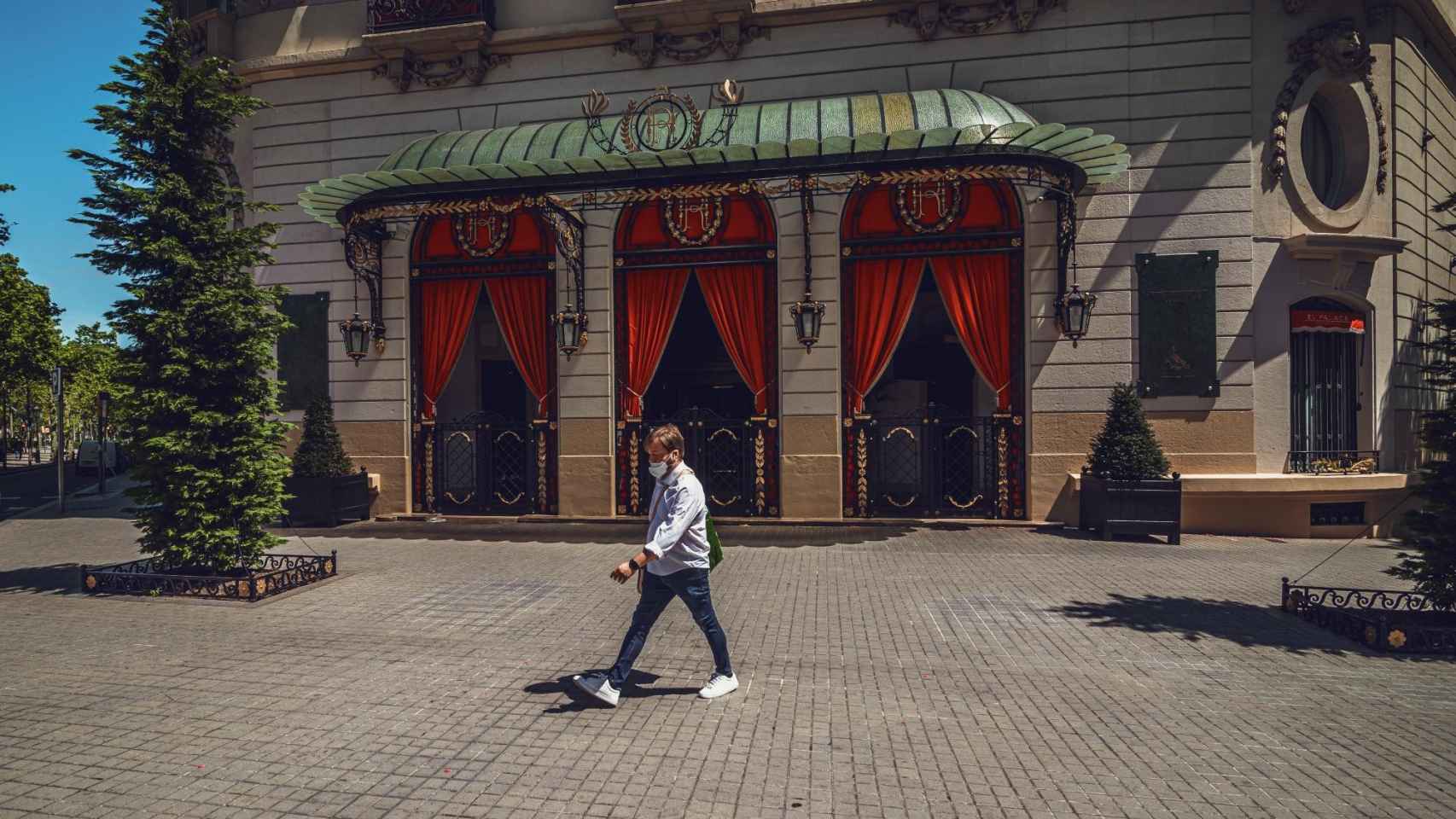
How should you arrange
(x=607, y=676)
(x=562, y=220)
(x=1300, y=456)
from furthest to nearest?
(x=562, y=220), (x=1300, y=456), (x=607, y=676)

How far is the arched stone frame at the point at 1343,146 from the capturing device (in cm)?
1270

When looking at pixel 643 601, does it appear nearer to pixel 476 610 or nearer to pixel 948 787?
pixel 948 787


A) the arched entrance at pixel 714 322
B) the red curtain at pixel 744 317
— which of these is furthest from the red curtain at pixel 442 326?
the red curtain at pixel 744 317

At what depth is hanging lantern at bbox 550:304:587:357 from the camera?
13836 millimetres

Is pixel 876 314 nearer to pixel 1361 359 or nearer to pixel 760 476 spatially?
pixel 760 476

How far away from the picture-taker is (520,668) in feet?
19.4

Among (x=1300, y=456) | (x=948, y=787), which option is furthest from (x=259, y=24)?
(x=1300, y=456)

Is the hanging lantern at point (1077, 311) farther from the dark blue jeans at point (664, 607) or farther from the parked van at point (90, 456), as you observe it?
the parked van at point (90, 456)

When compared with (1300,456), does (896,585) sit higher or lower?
lower

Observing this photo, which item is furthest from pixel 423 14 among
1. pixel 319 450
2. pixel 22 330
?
pixel 22 330

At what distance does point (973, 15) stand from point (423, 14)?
1039 centimetres

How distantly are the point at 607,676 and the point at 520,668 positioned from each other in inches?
43.4

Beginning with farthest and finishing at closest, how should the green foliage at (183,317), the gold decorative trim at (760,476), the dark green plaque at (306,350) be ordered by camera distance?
1. the dark green plaque at (306,350)
2. the gold decorative trim at (760,476)
3. the green foliage at (183,317)

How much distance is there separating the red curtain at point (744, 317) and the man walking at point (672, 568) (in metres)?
8.43
